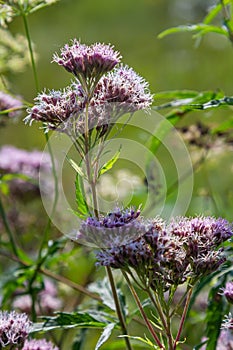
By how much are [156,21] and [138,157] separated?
2.10m

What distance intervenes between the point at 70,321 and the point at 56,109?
26 centimetres

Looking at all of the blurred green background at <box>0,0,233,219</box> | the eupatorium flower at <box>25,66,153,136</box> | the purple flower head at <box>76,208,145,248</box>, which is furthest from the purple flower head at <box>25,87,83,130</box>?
the blurred green background at <box>0,0,233,219</box>

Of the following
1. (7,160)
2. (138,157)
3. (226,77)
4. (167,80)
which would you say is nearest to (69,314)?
(138,157)

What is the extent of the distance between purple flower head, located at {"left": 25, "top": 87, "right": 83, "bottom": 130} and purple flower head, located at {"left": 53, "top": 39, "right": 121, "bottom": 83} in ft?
0.09

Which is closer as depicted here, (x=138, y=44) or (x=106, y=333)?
(x=106, y=333)

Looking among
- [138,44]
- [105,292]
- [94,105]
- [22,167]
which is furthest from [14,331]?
[138,44]

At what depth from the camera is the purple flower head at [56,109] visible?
72 centimetres

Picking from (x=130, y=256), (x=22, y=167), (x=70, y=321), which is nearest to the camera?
(x=130, y=256)

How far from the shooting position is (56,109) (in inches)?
28.1

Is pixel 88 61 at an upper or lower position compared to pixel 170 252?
upper

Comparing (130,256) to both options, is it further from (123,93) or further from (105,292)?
(105,292)

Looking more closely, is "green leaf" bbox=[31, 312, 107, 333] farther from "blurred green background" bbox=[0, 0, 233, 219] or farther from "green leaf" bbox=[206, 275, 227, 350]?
"blurred green background" bbox=[0, 0, 233, 219]

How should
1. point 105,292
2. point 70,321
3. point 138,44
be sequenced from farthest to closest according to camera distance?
1. point 138,44
2. point 105,292
3. point 70,321

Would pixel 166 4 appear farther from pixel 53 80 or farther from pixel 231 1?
pixel 231 1
